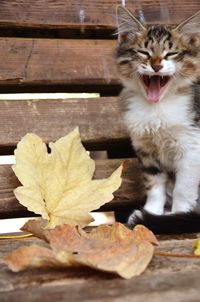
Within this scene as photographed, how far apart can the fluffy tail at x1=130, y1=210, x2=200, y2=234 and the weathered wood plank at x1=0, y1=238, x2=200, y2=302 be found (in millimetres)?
465

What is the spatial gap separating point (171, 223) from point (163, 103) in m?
0.49

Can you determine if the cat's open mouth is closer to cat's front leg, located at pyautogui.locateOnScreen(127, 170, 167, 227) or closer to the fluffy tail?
cat's front leg, located at pyautogui.locateOnScreen(127, 170, 167, 227)

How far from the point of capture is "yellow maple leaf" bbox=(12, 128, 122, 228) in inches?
53.0

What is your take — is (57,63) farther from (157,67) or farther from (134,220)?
(134,220)

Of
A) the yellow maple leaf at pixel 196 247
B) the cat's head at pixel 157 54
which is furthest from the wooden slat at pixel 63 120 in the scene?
the yellow maple leaf at pixel 196 247

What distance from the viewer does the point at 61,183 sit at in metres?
1.38

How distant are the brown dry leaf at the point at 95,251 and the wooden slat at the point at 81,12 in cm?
95

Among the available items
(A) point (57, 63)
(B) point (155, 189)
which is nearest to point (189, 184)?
(B) point (155, 189)

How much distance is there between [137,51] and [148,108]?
7.9 inches

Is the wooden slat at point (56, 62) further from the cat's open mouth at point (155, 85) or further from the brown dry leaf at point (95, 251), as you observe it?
the brown dry leaf at point (95, 251)

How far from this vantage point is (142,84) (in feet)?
5.65

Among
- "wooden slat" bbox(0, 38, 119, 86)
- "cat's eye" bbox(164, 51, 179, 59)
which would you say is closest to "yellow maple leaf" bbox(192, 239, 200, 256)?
"cat's eye" bbox(164, 51, 179, 59)

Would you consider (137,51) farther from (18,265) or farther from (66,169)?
(18,265)

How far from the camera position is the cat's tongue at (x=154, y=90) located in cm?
168
